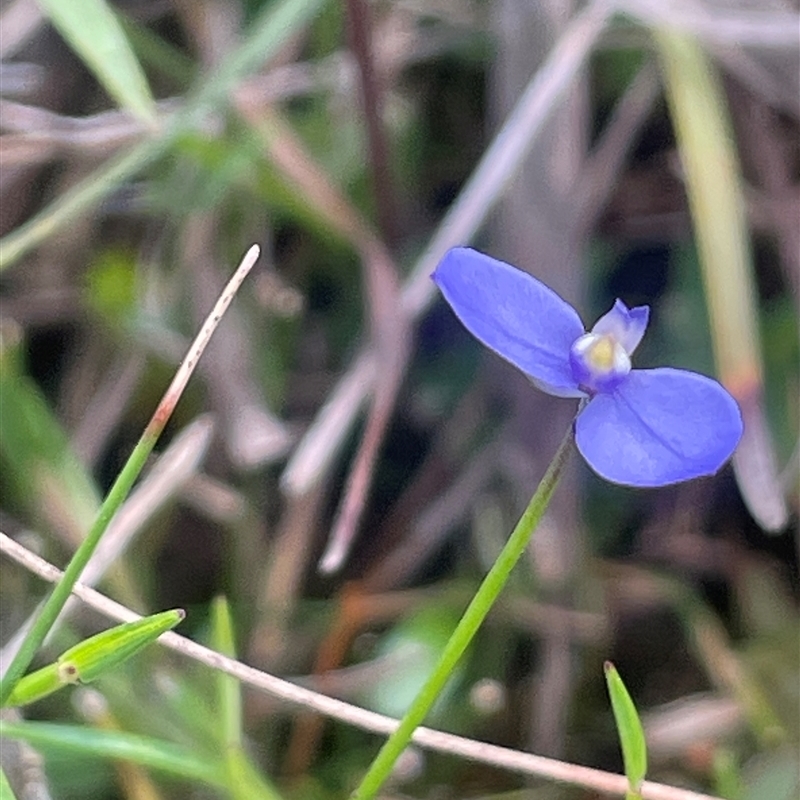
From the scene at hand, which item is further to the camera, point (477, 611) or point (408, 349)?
point (408, 349)

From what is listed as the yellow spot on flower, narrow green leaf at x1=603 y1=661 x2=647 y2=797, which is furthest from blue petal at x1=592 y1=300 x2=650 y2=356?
narrow green leaf at x1=603 y1=661 x2=647 y2=797

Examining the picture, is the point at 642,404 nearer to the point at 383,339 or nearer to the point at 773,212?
the point at 383,339

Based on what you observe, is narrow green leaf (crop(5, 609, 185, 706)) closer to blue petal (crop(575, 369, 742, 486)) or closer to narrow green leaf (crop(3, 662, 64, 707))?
narrow green leaf (crop(3, 662, 64, 707))

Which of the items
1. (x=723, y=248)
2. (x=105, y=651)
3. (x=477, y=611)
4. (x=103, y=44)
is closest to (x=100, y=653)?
(x=105, y=651)

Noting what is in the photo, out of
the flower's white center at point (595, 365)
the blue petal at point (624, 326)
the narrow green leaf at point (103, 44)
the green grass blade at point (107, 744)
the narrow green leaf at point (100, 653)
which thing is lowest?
the green grass blade at point (107, 744)

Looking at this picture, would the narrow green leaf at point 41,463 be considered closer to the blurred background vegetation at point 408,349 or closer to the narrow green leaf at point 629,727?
the blurred background vegetation at point 408,349

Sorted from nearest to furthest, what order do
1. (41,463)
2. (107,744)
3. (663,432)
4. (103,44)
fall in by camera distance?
(663,432) → (107,744) → (103,44) → (41,463)

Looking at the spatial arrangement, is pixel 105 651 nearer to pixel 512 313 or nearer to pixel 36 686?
pixel 36 686

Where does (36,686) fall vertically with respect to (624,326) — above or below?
below

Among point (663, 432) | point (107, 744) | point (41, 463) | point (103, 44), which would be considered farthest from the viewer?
point (41, 463)

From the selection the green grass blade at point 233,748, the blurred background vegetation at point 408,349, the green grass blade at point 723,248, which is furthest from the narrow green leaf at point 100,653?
the green grass blade at point 723,248
